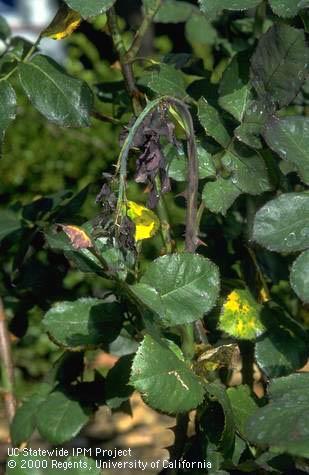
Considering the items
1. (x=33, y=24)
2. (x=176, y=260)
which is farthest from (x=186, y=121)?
(x=33, y=24)

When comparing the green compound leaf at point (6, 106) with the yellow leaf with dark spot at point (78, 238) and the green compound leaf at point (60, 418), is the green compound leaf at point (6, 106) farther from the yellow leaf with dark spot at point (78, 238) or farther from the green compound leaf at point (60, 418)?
the green compound leaf at point (60, 418)

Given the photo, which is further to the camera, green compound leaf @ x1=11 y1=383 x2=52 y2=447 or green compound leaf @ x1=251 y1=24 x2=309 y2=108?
green compound leaf @ x1=11 y1=383 x2=52 y2=447

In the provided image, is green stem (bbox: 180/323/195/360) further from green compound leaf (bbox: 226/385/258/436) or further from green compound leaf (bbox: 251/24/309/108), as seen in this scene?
green compound leaf (bbox: 251/24/309/108)

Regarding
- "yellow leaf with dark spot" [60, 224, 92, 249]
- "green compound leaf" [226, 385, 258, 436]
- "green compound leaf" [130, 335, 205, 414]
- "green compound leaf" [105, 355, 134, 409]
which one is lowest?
"green compound leaf" [105, 355, 134, 409]

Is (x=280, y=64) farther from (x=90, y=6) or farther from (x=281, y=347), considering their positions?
(x=281, y=347)

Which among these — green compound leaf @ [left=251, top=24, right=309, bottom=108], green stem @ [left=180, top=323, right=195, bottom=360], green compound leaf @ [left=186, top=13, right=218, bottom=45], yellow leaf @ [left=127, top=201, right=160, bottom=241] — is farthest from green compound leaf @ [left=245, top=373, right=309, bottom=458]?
green compound leaf @ [left=186, top=13, right=218, bottom=45]

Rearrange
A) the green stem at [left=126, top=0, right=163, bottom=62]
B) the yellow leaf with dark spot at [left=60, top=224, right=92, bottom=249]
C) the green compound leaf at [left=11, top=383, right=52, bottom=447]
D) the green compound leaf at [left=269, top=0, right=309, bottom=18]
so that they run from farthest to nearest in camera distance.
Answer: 1. the green compound leaf at [left=11, top=383, right=52, bottom=447]
2. the green stem at [left=126, top=0, right=163, bottom=62]
3. the green compound leaf at [left=269, top=0, right=309, bottom=18]
4. the yellow leaf with dark spot at [left=60, top=224, right=92, bottom=249]

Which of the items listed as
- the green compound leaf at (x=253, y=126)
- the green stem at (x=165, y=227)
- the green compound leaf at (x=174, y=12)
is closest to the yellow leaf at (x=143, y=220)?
the green stem at (x=165, y=227)

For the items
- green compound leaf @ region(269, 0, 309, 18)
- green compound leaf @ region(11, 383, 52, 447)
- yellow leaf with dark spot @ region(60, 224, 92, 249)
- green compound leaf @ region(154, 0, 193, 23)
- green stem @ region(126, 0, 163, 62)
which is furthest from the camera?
green compound leaf @ region(154, 0, 193, 23)
